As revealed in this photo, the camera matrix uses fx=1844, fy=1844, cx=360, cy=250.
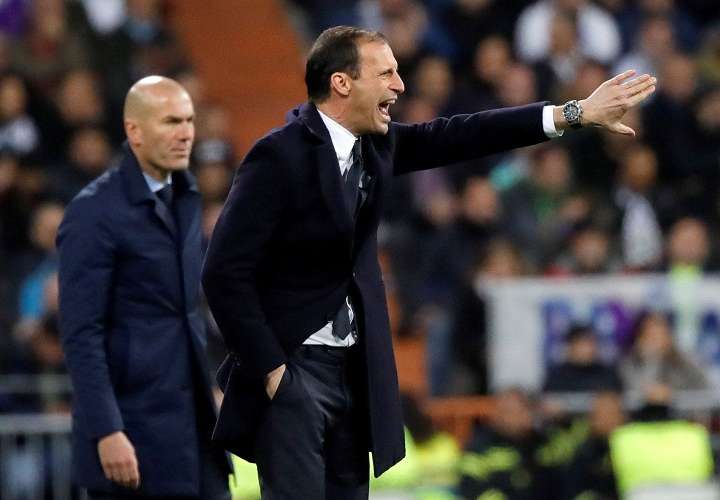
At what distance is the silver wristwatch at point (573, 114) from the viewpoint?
5.43 meters

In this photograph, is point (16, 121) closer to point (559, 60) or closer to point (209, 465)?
point (559, 60)

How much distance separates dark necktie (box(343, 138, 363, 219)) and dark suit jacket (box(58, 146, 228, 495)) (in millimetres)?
974

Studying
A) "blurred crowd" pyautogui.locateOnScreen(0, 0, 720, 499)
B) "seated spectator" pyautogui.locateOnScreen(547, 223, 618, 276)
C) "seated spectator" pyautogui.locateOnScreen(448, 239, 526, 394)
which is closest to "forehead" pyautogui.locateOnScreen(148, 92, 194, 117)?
"blurred crowd" pyautogui.locateOnScreen(0, 0, 720, 499)

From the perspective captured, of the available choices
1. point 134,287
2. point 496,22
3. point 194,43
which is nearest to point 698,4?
point 496,22

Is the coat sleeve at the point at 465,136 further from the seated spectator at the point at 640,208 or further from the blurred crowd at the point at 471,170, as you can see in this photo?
the seated spectator at the point at 640,208

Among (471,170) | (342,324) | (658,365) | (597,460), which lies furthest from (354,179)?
(471,170)

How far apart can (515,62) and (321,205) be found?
29.0 feet

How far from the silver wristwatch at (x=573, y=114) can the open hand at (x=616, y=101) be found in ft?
0.07

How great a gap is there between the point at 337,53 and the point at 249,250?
2.09 ft

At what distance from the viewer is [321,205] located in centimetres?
543

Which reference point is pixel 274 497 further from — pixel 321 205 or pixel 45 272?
pixel 45 272

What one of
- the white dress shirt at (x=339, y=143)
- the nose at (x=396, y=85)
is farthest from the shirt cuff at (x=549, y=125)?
the nose at (x=396, y=85)

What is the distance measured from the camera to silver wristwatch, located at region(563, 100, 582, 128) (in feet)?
17.8

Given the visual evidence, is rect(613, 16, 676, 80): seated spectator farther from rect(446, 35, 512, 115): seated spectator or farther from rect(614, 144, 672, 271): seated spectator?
rect(614, 144, 672, 271): seated spectator
